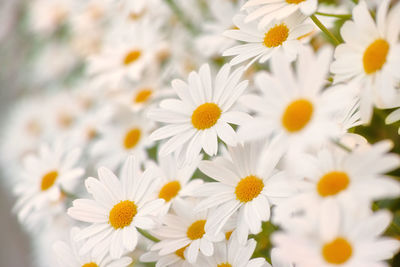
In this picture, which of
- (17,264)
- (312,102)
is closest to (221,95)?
(312,102)

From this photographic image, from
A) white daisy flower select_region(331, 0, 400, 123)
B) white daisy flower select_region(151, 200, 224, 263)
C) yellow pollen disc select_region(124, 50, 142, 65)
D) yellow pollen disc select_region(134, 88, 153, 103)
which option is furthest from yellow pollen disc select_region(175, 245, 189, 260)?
yellow pollen disc select_region(124, 50, 142, 65)

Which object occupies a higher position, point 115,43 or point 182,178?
point 115,43

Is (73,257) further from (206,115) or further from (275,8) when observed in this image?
(275,8)

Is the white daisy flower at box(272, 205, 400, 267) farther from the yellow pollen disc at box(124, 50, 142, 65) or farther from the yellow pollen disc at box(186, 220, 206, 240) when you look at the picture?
the yellow pollen disc at box(124, 50, 142, 65)

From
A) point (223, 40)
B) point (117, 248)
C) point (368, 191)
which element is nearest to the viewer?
point (368, 191)

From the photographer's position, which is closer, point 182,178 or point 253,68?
point 182,178

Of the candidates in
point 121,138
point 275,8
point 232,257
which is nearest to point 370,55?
point 275,8

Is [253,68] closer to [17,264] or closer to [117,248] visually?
[117,248]
